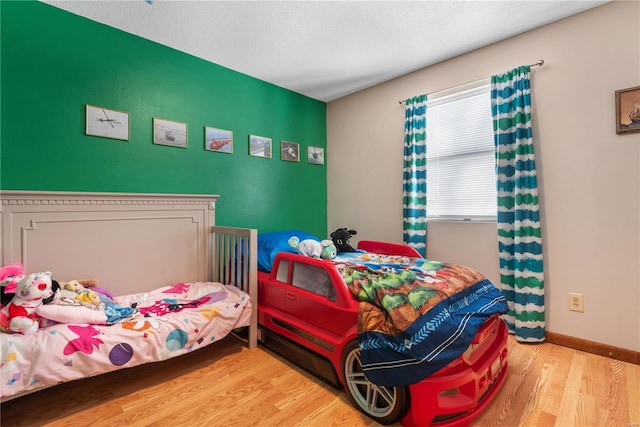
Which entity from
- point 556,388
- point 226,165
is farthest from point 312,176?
point 556,388

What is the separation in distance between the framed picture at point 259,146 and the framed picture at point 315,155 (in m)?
0.55

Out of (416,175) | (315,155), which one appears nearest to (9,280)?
(315,155)

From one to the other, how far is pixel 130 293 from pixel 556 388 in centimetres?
269

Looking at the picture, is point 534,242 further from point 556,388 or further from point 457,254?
point 556,388

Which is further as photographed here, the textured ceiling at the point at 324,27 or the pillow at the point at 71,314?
the textured ceiling at the point at 324,27

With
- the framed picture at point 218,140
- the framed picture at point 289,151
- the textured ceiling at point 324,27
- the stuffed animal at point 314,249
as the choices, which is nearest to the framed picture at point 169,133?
the framed picture at point 218,140

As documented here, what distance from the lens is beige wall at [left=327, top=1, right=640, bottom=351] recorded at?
1.85 meters

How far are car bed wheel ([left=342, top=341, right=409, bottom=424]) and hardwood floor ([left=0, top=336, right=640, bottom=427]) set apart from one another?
0.05m

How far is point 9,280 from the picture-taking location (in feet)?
4.87

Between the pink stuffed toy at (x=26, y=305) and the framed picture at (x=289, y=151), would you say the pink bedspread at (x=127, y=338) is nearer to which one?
the pink stuffed toy at (x=26, y=305)

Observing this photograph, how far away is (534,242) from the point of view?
6.91 feet

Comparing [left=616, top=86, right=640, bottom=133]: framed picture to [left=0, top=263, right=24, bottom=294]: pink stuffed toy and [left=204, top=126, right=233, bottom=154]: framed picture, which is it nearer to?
[left=204, top=126, right=233, bottom=154]: framed picture

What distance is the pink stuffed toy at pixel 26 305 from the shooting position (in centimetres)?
131

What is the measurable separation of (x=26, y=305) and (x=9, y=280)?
26cm
